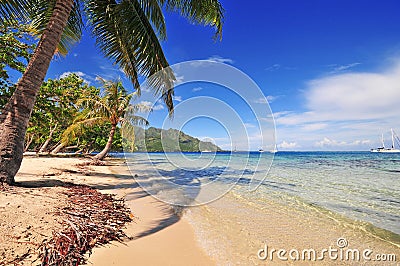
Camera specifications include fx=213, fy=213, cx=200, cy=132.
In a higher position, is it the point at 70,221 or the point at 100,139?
the point at 100,139

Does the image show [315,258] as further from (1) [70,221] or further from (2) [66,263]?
(1) [70,221]

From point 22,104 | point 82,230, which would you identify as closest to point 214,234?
point 82,230

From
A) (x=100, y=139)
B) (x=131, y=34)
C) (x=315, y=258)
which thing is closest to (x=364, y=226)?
(x=315, y=258)

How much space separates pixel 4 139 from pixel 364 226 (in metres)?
7.70

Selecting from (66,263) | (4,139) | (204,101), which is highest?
(204,101)

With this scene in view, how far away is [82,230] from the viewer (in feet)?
9.93

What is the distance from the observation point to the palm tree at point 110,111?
15.3m

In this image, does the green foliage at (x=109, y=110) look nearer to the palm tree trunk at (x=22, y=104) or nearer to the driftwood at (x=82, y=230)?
the palm tree trunk at (x=22, y=104)

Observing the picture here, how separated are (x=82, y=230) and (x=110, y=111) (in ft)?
43.7

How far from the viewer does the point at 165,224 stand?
4.16 m

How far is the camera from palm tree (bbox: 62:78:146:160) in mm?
15266

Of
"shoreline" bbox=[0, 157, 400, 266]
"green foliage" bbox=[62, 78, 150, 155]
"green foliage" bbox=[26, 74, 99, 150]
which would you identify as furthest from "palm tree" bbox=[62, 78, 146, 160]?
"shoreline" bbox=[0, 157, 400, 266]

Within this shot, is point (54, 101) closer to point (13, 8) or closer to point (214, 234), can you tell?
point (13, 8)

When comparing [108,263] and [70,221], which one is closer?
[108,263]
